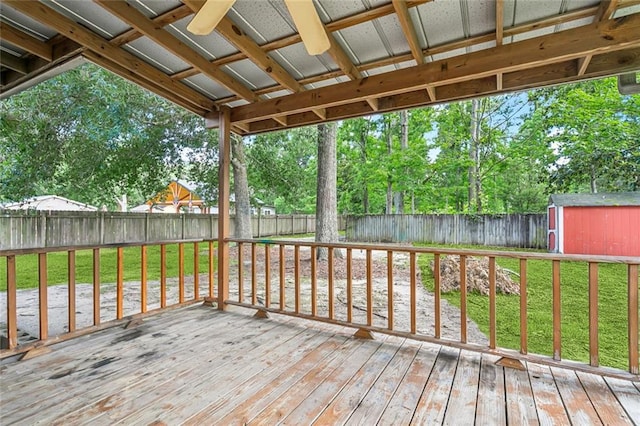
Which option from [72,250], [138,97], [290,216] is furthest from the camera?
[290,216]

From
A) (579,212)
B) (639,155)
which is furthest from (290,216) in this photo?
(639,155)

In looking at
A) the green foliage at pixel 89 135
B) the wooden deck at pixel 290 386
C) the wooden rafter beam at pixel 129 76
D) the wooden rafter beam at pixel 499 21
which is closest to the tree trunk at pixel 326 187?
the green foliage at pixel 89 135

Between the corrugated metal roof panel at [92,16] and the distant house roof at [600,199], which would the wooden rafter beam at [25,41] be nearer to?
the corrugated metal roof panel at [92,16]

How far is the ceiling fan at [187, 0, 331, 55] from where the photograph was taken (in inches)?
59.0

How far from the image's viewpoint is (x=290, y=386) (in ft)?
6.66

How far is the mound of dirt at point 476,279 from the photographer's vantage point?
5.20 meters

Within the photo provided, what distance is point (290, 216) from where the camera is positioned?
51.2 ft

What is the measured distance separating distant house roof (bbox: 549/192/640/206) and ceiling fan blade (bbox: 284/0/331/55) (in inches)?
327

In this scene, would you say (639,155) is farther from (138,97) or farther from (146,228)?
(146,228)

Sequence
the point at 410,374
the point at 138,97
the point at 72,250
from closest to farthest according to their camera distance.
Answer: the point at 410,374
the point at 72,250
the point at 138,97

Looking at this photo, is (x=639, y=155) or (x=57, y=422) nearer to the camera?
(x=57, y=422)

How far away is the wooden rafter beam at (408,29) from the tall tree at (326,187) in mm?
4953

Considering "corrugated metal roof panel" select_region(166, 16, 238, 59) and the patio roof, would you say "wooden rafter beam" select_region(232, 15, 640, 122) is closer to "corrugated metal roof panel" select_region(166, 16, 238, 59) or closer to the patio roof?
the patio roof

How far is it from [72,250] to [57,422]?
1.55m
